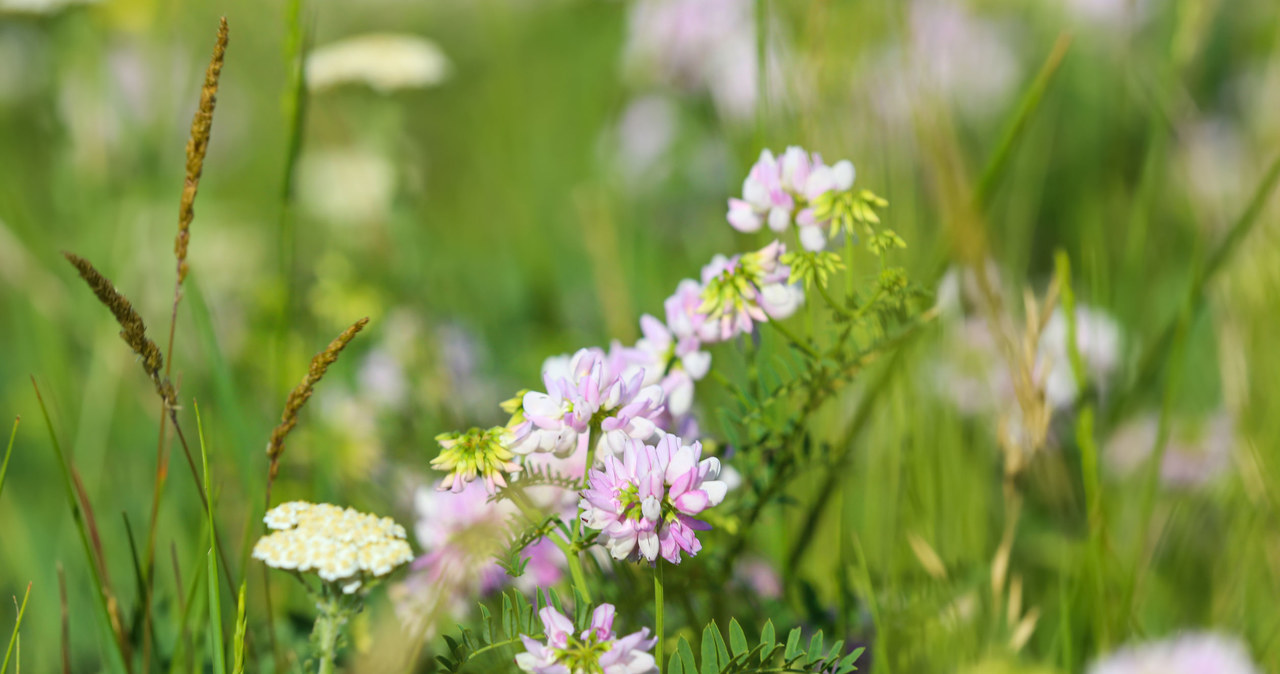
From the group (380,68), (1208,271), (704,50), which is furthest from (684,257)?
(1208,271)

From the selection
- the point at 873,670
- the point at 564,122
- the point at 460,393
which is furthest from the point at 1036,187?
the point at 564,122

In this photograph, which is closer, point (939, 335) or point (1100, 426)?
point (939, 335)

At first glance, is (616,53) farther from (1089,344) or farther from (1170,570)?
(1170,570)

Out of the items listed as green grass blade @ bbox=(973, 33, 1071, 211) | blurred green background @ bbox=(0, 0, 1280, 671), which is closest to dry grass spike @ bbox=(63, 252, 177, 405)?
blurred green background @ bbox=(0, 0, 1280, 671)

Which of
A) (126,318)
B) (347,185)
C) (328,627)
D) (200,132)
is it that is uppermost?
(347,185)

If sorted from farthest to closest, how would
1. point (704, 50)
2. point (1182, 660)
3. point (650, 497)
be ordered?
point (704, 50) < point (1182, 660) < point (650, 497)

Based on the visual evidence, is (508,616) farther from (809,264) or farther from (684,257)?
Answer: (684,257)
